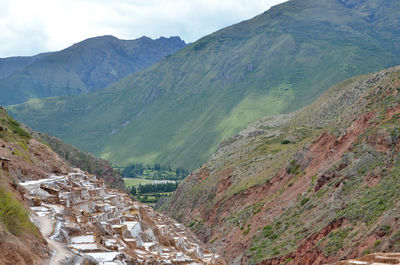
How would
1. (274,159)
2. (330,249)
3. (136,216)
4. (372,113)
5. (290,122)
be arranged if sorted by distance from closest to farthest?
(330,249) → (136,216) → (372,113) → (274,159) → (290,122)

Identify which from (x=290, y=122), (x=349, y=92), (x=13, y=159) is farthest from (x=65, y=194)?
(x=290, y=122)

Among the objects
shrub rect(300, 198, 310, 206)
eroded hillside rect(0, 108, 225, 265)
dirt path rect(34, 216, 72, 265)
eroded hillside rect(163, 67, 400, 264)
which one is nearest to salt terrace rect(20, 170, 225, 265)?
eroded hillside rect(0, 108, 225, 265)

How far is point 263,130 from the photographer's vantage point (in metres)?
141

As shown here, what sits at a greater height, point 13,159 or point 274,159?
point 13,159

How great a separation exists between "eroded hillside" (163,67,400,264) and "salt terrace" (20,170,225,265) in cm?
1117

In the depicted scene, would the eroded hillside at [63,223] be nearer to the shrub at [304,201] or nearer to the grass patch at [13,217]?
the grass patch at [13,217]

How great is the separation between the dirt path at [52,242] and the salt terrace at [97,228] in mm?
103

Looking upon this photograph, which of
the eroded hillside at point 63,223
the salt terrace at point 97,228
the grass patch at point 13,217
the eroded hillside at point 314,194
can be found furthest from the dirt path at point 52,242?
the eroded hillside at point 314,194

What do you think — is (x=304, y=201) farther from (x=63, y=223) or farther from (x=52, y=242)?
(x=52, y=242)

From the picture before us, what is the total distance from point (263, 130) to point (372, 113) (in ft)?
249

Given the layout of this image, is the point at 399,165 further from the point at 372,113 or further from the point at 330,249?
the point at 372,113

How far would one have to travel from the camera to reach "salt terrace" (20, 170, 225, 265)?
30406 mm

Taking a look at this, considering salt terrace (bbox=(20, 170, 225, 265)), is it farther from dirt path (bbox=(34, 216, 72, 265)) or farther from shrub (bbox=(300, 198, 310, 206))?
shrub (bbox=(300, 198, 310, 206))

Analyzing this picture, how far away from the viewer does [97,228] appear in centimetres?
3653
